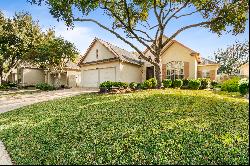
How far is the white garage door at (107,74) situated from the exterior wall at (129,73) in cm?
128

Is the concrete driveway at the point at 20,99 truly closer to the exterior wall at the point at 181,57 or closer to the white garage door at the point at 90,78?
the white garage door at the point at 90,78

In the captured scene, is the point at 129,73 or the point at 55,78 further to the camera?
the point at 55,78

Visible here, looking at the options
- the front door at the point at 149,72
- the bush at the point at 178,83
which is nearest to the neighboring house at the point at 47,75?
the front door at the point at 149,72

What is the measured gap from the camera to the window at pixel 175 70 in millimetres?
31203

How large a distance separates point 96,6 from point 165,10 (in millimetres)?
5978

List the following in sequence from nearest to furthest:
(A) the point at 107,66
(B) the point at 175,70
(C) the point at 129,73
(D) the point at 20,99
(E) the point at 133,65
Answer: (D) the point at 20,99 → (B) the point at 175,70 → (A) the point at 107,66 → (C) the point at 129,73 → (E) the point at 133,65

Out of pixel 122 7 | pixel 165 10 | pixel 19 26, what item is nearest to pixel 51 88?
pixel 19 26

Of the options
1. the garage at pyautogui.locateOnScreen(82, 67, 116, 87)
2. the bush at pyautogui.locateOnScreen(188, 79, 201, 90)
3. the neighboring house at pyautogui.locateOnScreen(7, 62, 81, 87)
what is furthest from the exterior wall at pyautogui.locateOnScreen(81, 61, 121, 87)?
the neighboring house at pyautogui.locateOnScreen(7, 62, 81, 87)

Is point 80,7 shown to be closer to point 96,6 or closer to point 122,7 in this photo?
point 96,6

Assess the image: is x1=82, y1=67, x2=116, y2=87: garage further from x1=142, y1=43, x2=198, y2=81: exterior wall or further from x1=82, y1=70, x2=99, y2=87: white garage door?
x1=142, y1=43, x2=198, y2=81: exterior wall

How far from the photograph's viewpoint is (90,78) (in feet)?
115

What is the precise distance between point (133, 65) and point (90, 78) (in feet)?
19.8

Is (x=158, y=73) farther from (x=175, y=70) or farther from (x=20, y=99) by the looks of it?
(x=20, y=99)

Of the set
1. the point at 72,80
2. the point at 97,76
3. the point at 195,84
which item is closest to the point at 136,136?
the point at 195,84
